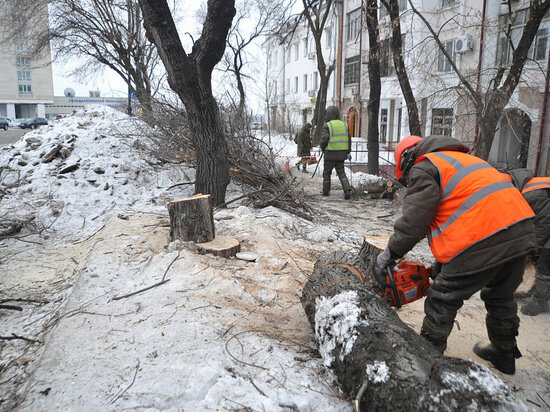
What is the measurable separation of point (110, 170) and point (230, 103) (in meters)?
2.76

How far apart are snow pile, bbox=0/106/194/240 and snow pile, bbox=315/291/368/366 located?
489 centimetres

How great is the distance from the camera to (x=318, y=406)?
2.31 meters

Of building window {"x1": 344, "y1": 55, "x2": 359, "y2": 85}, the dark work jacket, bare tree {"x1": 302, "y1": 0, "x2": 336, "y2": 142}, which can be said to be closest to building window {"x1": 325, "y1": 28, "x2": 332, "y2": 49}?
building window {"x1": 344, "y1": 55, "x2": 359, "y2": 85}

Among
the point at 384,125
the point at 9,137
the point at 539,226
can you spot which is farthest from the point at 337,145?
the point at 9,137

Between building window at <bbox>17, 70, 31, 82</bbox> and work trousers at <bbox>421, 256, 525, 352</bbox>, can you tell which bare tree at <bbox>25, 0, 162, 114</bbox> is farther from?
building window at <bbox>17, 70, 31, 82</bbox>

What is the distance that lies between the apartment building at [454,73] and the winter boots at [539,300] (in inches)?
151

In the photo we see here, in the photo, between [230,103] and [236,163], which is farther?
[230,103]

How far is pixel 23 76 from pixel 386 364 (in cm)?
6913

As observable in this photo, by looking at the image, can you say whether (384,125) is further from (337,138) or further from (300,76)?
(300,76)

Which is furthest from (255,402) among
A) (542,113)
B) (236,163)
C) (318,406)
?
(542,113)

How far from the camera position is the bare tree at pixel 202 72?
5.82 metres

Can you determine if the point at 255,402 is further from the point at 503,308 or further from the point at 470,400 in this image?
the point at 503,308

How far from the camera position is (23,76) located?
192 feet

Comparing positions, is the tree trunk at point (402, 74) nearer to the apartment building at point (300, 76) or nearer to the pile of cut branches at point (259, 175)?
the pile of cut branches at point (259, 175)
